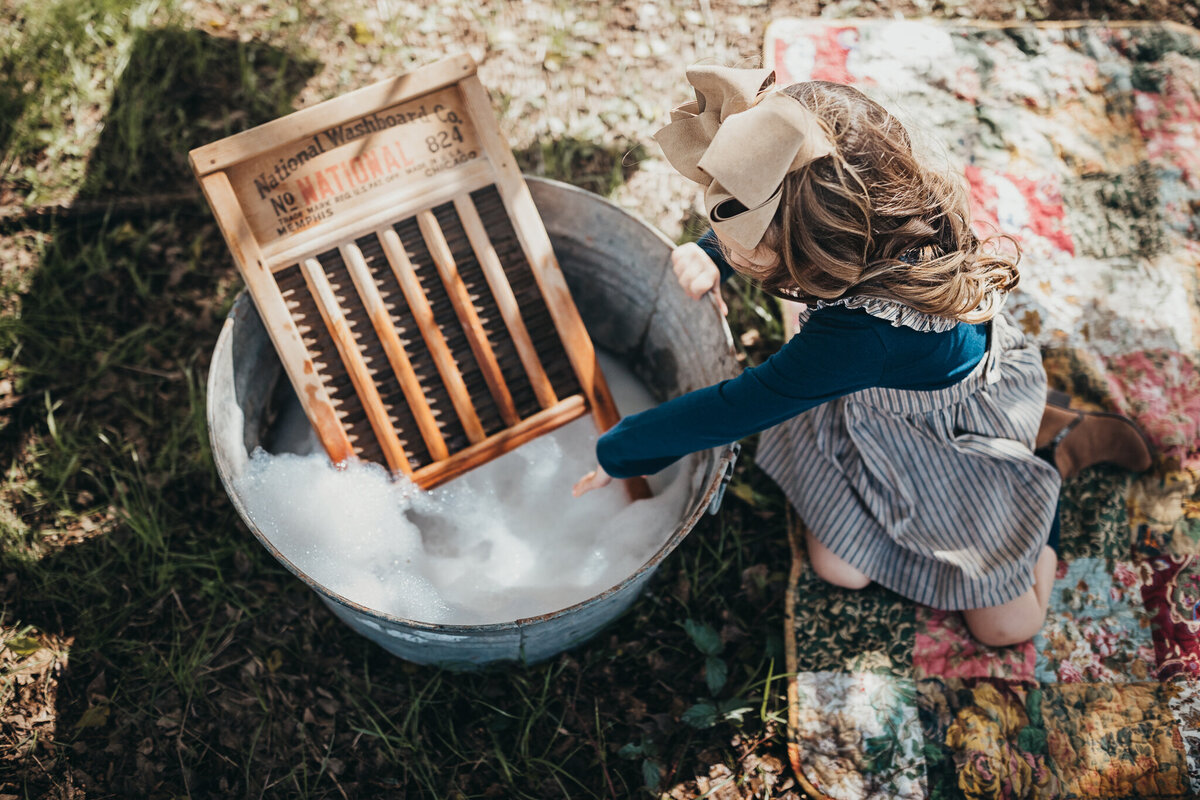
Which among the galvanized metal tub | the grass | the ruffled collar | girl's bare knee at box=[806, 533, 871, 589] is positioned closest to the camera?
the ruffled collar

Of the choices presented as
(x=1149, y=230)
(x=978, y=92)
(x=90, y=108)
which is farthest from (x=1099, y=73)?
(x=90, y=108)

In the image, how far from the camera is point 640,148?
10.1 ft

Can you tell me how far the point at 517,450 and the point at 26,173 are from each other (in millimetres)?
2124

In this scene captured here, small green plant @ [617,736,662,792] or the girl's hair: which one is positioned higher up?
the girl's hair

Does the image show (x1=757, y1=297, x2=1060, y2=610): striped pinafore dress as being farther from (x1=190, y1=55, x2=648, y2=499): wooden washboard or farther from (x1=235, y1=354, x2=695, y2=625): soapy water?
(x1=190, y1=55, x2=648, y2=499): wooden washboard

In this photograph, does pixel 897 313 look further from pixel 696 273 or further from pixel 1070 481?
pixel 1070 481

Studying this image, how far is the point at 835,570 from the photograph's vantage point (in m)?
2.35

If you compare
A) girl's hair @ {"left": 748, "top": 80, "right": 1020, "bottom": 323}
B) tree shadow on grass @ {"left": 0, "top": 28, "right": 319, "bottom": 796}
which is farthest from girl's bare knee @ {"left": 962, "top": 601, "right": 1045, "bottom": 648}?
tree shadow on grass @ {"left": 0, "top": 28, "right": 319, "bottom": 796}

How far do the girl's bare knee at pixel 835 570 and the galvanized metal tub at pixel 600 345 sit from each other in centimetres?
44

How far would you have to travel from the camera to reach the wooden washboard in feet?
6.46

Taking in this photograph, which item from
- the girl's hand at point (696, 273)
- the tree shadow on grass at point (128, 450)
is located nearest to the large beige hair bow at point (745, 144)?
the girl's hand at point (696, 273)

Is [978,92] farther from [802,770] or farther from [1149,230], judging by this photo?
[802,770]

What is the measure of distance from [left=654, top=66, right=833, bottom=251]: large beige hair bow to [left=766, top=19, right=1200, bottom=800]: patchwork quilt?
404 millimetres

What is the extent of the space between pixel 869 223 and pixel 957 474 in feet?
A: 3.06
